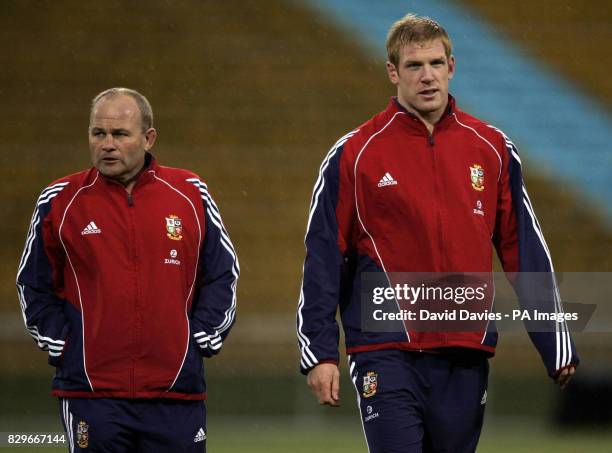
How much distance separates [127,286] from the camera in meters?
3.66

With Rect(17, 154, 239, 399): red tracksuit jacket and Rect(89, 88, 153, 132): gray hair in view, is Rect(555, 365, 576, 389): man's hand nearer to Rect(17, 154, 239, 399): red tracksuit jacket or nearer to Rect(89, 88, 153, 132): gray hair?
Rect(17, 154, 239, 399): red tracksuit jacket

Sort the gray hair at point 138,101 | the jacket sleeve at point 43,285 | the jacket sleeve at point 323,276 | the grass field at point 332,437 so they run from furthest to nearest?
the grass field at point 332,437 < the gray hair at point 138,101 < the jacket sleeve at point 43,285 < the jacket sleeve at point 323,276

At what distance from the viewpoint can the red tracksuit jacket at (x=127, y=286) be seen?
3.65 meters

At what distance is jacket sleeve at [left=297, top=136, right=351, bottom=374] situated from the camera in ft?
11.8

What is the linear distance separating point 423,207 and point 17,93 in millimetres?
6860

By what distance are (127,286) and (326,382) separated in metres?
0.70

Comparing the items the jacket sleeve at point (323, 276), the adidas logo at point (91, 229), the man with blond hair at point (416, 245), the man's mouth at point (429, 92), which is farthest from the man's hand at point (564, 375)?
the adidas logo at point (91, 229)

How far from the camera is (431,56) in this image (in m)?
3.67

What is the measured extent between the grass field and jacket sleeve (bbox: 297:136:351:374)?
3.43 metres

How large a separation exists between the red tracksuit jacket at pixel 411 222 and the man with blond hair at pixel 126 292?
0.37 m

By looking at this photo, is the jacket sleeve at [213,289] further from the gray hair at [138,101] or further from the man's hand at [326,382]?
the man's hand at [326,382]

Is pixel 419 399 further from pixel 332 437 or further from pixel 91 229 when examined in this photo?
pixel 332 437

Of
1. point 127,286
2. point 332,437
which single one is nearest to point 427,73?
point 127,286

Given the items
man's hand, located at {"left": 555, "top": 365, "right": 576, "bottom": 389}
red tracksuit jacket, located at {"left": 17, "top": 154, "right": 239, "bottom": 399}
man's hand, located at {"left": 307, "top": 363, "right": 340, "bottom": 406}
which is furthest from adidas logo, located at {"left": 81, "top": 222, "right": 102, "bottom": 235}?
man's hand, located at {"left": 555, "top": 365, "right": 576, "bottom": 389}
